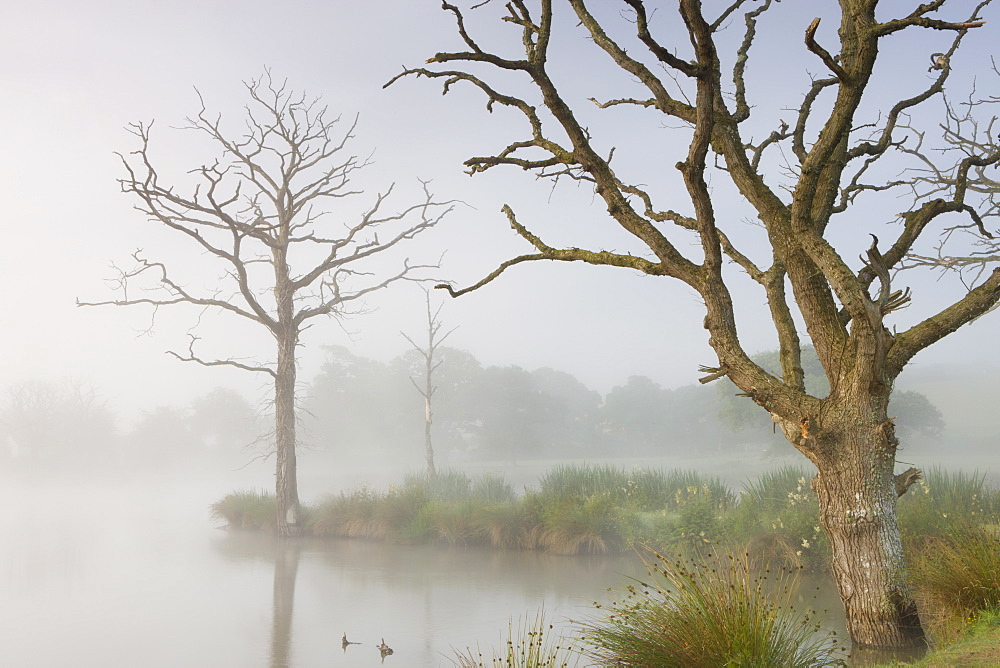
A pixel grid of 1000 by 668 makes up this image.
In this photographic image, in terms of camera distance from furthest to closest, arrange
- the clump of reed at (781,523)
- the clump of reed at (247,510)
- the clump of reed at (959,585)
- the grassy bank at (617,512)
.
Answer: the clump of reed at (247,510)
the grassy bank at (617,512)
the clump of reed at (781,523)
the clump of reed at (959,585)

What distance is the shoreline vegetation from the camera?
184 inches

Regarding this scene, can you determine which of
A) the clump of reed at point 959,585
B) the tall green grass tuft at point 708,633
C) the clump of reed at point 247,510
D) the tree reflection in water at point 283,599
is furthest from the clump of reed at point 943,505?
the clump of reed at point 247,510

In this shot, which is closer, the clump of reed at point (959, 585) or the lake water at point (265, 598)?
the clump of reed at point (959, 585)

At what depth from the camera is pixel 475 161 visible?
7.13m

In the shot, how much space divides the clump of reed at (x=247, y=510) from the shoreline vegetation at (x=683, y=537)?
35 mm

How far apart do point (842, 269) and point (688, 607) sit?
113 inches

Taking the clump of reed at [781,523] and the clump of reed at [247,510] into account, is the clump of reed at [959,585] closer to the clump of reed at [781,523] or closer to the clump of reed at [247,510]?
the clump of reed at [781,523]

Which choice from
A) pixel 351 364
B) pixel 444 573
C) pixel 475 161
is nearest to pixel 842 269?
pixel 475 161

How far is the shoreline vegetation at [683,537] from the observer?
15.4 ft

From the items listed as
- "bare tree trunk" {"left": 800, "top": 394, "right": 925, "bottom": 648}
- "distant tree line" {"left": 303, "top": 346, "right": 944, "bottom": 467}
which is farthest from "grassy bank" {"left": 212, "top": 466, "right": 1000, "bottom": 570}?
"distant tree line" {"left": 303, "top": 346, "right": 944, "bottom": 467}

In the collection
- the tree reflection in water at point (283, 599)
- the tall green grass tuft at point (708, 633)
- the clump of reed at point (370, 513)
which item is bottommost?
the tree reflection in water at point (283, 599)

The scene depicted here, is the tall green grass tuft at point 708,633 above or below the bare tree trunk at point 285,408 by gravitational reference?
below

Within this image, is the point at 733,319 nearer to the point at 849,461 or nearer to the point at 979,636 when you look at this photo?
the point at 849,461

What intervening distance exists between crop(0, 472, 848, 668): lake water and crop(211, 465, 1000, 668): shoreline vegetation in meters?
0.61
